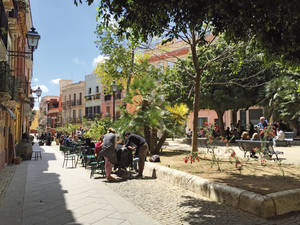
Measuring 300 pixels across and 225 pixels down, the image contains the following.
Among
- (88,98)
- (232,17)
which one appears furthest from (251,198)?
(88,98)

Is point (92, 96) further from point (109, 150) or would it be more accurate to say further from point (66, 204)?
point (66, 204)

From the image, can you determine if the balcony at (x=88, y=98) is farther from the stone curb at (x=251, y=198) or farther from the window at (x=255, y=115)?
the stone curb at (x=251, y=198)

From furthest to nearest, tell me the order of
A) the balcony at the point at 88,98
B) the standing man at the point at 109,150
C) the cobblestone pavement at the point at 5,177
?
the balcony at the point at 88,98 < the standing man at the point at 109,150 < the cobblestone pavement at the point at 5,177

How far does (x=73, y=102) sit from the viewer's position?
5631cm

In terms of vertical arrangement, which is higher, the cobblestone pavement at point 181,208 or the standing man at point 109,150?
the standing man at point 109,150

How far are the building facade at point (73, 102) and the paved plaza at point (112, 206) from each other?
47.3 m

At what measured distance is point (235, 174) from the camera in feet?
23.4

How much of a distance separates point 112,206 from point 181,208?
4.26 feet

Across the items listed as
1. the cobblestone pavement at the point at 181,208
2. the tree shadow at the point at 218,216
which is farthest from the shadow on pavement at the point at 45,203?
the tree shadow at the point at 218,216

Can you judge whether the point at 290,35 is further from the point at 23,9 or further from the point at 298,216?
the point at 23,9

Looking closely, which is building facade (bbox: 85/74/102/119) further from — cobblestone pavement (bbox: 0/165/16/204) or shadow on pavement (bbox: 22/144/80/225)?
shadow on pavement (bbox: 22/144/80/225)

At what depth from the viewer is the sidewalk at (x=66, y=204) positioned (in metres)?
4.70

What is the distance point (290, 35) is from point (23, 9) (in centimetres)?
1609

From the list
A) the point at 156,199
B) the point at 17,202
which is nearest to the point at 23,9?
the point at 17,202
